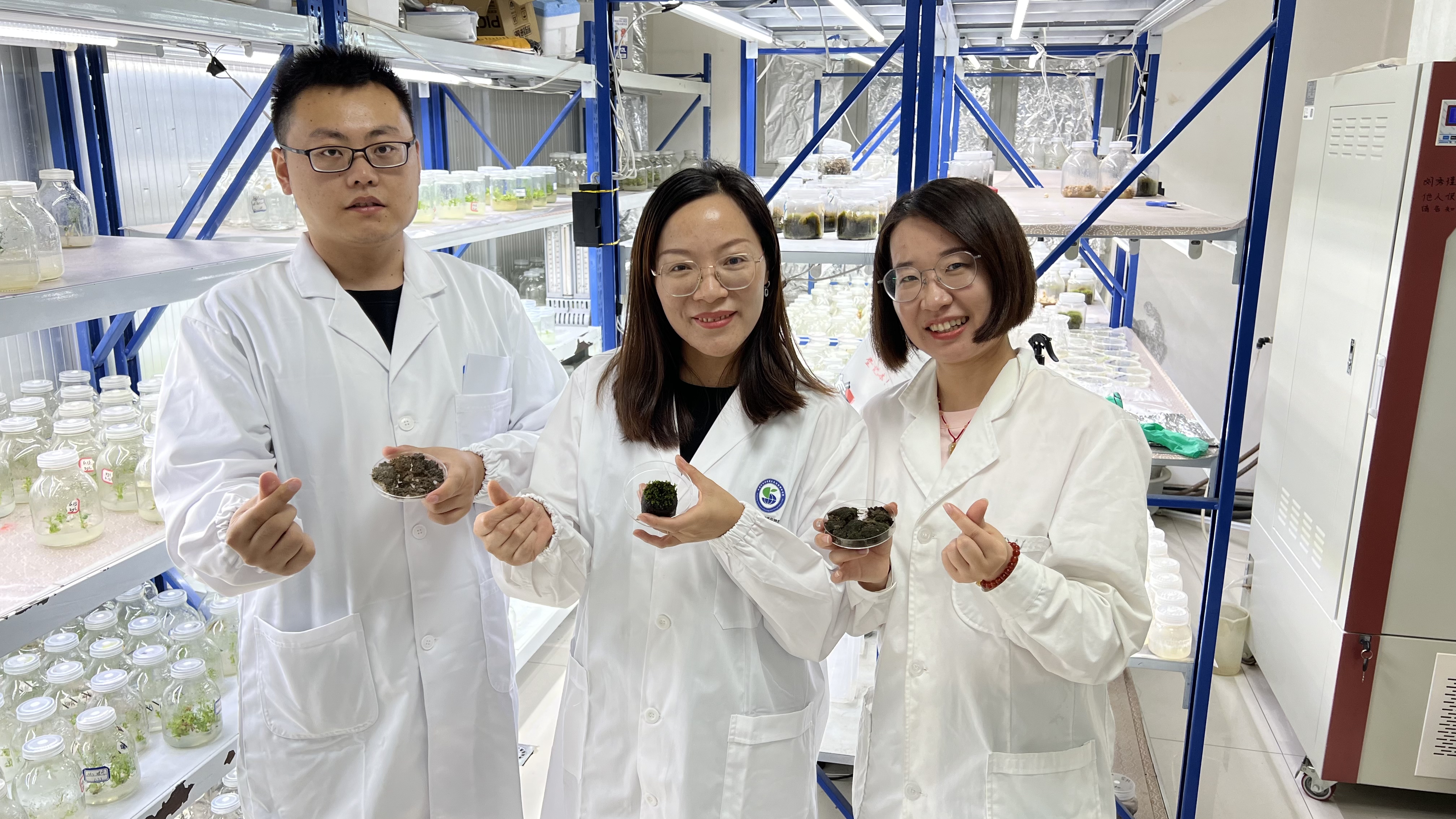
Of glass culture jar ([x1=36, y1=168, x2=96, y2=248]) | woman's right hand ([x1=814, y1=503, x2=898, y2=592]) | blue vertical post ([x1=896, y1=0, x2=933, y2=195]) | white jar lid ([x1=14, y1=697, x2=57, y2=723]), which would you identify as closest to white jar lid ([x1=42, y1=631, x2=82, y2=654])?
white jar lid ([x1=14, y1=697, x2=57, y2=723])

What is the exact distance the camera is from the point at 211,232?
2225 mm

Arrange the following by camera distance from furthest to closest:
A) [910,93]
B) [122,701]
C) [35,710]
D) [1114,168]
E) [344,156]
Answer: [1114,168]
[910,93]
[122,701]
[35,710]
[344,156]

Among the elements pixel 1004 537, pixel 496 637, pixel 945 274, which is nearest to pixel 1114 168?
pixel 945 274

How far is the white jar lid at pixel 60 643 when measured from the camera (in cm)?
187

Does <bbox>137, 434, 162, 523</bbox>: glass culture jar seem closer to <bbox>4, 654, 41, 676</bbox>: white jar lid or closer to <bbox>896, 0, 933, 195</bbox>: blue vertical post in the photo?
<bbox>4, 654, 41, 676</bbox>: white jar lid

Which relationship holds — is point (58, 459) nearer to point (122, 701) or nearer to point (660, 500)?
point (122, 701)

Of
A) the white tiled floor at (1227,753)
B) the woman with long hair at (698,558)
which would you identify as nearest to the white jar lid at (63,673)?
the woman with long hair at (698,558)

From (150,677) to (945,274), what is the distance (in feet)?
5.78

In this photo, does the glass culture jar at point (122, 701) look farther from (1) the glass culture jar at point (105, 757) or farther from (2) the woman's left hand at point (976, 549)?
(2) the woman's left hand at point (976, 549)

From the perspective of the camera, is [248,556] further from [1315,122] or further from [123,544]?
[1315,122]

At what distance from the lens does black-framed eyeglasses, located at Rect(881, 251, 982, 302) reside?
1.42 m

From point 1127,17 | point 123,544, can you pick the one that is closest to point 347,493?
point 123,544

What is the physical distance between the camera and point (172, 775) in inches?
74.0

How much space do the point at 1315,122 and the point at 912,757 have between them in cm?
298
